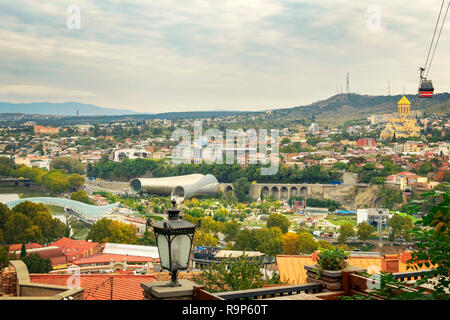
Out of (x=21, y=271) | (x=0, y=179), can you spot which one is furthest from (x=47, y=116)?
(x=21, y=271)

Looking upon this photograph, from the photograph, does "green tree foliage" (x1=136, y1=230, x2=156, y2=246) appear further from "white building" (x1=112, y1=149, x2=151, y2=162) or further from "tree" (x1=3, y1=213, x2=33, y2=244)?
"white building" (x1=112, y1=149, x2=151, y2=162)

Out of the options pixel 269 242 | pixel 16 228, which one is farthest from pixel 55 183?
pixel 269 242

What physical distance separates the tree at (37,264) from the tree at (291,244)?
5830 mm

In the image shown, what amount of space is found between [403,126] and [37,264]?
30919 millimetres

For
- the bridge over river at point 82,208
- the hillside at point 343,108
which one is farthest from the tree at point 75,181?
the hillside at point 343,108

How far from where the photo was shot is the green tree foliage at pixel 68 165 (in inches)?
1171

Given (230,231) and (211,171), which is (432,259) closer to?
(230,231)

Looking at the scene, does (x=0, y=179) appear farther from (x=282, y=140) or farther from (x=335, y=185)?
(x=282, y=140)

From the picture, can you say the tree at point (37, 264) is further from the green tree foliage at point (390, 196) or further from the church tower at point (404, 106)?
the church tower at point (404, 106)

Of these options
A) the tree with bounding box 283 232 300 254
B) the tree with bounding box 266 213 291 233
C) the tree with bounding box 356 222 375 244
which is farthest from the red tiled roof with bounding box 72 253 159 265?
the tree with bounding box 356 222 375 244

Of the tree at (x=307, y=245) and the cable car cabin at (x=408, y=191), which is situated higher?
the cable car cabin at (x=408, y=191)

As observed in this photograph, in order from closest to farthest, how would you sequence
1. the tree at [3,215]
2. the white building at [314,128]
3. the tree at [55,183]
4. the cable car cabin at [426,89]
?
1. the cable car cabin at [426,89]
2. the tree at [3,215]
3. the tree at [55,183]
4. the white building at [314,128]

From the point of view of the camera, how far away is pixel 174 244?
165cm

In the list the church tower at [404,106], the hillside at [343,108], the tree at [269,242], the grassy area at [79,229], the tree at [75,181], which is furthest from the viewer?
the hillside at [343,108]
